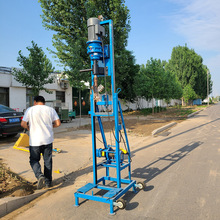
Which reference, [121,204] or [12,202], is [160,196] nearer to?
[121,204]

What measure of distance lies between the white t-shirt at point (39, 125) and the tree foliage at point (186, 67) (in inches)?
2116

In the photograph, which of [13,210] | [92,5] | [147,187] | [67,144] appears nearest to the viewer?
[13,210]

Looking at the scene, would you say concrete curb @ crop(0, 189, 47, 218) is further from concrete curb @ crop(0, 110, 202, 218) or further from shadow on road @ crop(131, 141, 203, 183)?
shadow on road @ crop(131, 141, 203, 183)

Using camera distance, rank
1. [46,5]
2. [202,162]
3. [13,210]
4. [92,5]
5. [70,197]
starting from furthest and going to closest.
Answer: [46,5]
[92,5]
[202,162]
[70,197]
[13,210]

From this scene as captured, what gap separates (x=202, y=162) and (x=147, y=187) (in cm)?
241

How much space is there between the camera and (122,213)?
3.16 metres

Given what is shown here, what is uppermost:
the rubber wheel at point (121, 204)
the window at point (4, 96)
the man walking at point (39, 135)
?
the window at point (4, 96)

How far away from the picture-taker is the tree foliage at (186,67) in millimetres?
53688

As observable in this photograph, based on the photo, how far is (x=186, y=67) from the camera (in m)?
53.7

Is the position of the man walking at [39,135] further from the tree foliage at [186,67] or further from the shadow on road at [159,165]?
the tree foliage at [186,67]

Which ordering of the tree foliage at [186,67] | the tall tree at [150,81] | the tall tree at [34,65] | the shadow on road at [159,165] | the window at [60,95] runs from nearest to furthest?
the shadow on road at [159,165], the tall tree at [34,65], the tall tree at [150,81], the window at [60,95], the tree foliage at [186,67]

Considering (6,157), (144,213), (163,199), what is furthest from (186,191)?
(6,157)

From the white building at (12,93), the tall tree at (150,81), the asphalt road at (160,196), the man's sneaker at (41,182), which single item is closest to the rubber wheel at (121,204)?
the asphalt road at (160,196)

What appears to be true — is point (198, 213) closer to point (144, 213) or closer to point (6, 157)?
point (144, 213)
